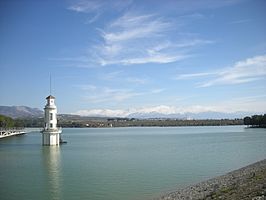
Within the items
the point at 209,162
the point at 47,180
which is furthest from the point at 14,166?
the point at 209,162

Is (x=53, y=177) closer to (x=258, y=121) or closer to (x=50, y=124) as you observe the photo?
(x=50, y=124)

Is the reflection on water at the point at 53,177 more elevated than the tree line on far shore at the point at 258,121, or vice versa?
the tree line on far shore at the point at 258,121

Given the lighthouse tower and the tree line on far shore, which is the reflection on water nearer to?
the lighthouse tower

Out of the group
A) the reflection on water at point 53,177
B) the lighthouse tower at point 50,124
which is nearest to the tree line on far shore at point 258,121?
the lighthouse tower at point 50,124

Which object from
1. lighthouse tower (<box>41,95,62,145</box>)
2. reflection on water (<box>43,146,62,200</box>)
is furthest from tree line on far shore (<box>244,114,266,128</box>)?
reflection on water (<box>43,146,62,200</box>)

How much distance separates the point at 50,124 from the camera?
59000mm

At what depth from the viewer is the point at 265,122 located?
492ft

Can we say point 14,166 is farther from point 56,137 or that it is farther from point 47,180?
point 56,137

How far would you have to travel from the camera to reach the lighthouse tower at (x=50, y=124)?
194ft

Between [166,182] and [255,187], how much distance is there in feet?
33.4

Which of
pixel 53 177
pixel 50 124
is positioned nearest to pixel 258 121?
pixel 50 124

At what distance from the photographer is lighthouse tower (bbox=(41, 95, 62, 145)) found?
5912cm

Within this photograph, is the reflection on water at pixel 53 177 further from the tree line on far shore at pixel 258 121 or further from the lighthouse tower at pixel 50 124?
the tree line on far shore at pixel 258 121

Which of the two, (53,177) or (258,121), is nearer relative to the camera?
(53,177)
